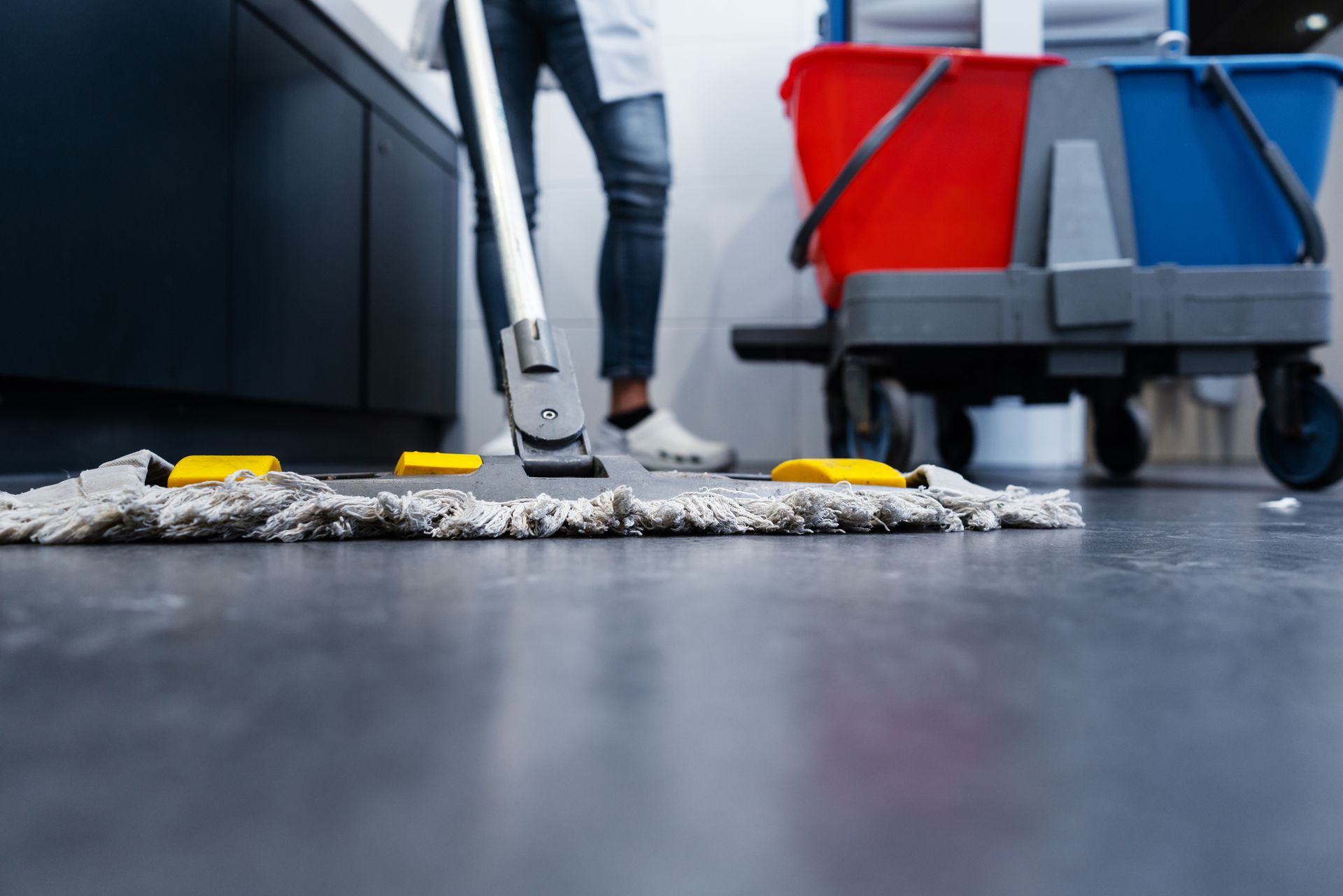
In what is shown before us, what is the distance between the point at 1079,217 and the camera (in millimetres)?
1108

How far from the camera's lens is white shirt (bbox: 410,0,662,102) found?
4.01 feet

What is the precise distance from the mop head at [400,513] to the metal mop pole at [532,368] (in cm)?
13

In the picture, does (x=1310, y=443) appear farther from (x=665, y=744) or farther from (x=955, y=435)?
(x=665, y=744)

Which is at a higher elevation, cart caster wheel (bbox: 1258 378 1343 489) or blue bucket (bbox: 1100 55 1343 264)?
blue bucket (bbox: 1100 55 1343 264)

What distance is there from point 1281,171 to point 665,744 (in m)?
1.24

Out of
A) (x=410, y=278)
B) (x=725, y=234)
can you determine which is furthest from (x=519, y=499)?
(x=725, y=234)

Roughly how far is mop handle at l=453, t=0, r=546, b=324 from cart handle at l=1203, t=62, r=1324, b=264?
88 cm

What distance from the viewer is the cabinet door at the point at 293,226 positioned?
130cm

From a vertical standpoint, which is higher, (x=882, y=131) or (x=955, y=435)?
(x=882, y=131)

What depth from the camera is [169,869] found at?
13 centimetres

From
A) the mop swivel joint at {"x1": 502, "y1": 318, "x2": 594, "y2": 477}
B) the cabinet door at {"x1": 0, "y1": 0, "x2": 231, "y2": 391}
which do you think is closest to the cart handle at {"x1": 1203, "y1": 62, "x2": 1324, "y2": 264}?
the mop swivel joint at {"x1": 502, "y1": 318, "x2": 594, "y2": 477}

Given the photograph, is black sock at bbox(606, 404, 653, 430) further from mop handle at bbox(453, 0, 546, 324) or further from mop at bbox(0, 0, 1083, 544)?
mop at bbox(0, 0, 1083, 544)

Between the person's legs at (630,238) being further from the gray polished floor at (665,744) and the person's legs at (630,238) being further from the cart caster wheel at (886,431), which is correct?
the gray polished floor at (665,744)

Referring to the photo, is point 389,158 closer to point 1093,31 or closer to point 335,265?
point 335,265
